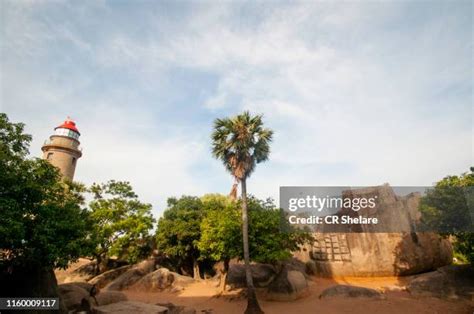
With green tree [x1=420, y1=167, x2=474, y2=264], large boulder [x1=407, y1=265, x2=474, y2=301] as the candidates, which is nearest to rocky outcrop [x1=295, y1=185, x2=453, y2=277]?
large boulder [x1=407, y1=265, x2=474, y2=301]

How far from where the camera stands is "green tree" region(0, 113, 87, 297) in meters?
11.2

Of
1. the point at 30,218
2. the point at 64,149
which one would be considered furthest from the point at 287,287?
the point at 64,149

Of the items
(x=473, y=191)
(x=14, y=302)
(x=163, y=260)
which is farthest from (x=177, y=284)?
(x=473, y=191)

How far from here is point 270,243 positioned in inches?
856

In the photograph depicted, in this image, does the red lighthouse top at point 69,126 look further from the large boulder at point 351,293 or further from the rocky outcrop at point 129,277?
the large boulder at point 351,293

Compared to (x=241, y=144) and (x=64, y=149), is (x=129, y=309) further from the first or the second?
(x=64, y=149)

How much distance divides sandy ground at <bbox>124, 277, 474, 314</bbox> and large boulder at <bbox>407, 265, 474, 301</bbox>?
749 mm

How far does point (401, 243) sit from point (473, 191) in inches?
442

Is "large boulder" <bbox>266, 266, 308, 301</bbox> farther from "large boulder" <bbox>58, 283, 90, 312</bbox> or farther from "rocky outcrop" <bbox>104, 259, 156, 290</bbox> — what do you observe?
"rocky outcrop" <bbox>104, 259, 156, 290</bbox>

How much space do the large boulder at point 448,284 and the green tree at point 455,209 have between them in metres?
2.69

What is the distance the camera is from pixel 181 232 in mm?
32969

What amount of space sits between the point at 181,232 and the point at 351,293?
19.4m

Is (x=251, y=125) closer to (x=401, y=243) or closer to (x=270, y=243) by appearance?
(x=270, y=243)

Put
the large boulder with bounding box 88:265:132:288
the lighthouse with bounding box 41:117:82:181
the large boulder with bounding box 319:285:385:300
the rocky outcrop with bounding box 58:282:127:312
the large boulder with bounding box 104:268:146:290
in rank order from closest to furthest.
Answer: the rocky outcrop with bounding box 58:282:127:312
the large boulder with bounding box 319:285:385:300
the large boulder with bounding box 104:268:146:290
the large boulder with bounding box 88:265:132:288
the lighthouse with bounding box 41:117:82:181
